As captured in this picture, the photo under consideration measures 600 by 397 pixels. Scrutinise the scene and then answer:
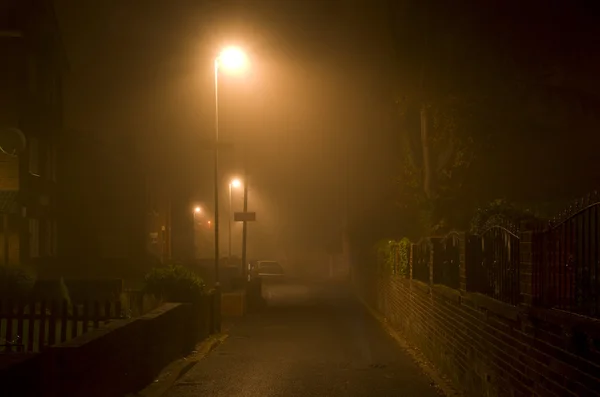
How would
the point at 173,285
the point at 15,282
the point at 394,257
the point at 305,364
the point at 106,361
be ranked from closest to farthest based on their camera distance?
the point at 106,361, the point at 305,364, the point at 173,285, the point at 15,282, the point at 394,257

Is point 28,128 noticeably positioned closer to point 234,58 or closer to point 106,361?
point 234,58

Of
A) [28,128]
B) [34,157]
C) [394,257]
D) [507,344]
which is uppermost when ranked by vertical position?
[28,128]

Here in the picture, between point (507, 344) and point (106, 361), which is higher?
point (507, 344)

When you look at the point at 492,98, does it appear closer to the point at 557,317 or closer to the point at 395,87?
the point at 395,87

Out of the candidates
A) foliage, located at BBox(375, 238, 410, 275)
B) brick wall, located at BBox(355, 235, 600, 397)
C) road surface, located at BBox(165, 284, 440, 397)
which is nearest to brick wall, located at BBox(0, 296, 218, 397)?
road surface, located at BBox(165, 284, 440, 397)

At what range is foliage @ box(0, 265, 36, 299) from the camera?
2001 centimetres

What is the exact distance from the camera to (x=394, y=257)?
73.1ft

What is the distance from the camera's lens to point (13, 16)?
26812mm

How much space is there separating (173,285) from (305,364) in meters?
4.16

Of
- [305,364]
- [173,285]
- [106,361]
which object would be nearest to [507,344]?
[106,361]

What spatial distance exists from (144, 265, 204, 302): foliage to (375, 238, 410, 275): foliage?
542cm

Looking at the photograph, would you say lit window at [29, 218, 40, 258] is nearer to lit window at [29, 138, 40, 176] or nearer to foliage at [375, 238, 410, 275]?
lit window at [29, 138, 40, 176]

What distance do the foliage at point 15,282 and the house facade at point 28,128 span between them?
299 cm

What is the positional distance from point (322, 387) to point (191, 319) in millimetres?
5202
